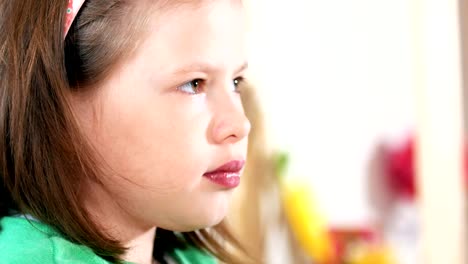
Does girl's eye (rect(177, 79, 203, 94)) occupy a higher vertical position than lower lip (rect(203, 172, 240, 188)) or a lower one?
higher

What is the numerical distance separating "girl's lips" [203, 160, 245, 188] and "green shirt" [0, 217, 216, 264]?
111 millimetres

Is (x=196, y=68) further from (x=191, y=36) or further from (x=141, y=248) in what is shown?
(x=141, y=248)

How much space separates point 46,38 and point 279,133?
1.08 m

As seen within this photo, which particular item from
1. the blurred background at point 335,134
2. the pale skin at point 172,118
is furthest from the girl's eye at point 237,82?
the blurred background at point 335,134

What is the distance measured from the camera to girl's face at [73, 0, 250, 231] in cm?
63

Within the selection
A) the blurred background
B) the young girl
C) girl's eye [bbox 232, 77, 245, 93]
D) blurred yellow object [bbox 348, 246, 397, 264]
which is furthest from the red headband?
blurred yellow object [bbox 348, 246, 397, 264]

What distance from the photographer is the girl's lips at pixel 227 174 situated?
0.66 metres

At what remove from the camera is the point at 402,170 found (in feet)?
5.43

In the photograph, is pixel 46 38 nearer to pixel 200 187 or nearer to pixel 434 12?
pixel 200 187

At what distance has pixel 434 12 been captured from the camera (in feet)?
3.95

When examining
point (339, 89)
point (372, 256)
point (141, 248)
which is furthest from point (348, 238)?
point (141, 248)

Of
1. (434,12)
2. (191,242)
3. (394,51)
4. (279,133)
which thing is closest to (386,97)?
(394,51)

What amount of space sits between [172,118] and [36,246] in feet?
0.47

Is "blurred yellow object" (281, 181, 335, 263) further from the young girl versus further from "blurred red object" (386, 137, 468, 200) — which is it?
the young girl
